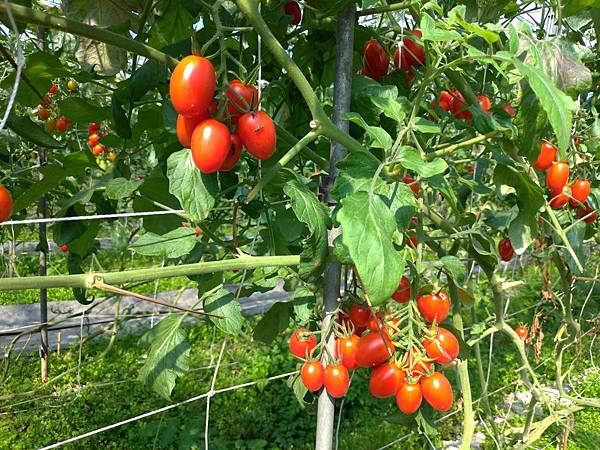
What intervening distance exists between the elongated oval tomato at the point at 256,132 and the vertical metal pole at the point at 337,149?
20 centimetres


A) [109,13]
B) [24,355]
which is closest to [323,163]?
[109,13]

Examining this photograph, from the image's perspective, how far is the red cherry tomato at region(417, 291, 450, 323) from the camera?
761mm

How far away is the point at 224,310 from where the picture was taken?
75cm

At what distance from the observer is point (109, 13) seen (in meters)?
0.91

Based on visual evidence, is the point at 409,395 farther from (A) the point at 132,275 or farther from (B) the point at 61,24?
(B) the point at 61,24

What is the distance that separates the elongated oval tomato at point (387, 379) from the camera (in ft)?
2.44

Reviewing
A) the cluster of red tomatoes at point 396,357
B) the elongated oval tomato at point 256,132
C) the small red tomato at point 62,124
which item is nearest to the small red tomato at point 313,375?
the cluster of red tomatoes at point 396,357

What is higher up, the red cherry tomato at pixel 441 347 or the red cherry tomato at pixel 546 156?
the red cherry tomato at pixel 546 156

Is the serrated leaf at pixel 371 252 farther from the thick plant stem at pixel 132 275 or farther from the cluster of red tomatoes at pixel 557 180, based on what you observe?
the cluster of red tomatoes at pixel 557 180

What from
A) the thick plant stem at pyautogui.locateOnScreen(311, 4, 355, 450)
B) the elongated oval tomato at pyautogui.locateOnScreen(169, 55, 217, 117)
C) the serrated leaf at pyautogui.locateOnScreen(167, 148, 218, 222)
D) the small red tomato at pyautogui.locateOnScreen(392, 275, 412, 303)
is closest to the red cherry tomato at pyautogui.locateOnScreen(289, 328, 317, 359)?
the thick plant stem at pyautogui.locateOnScreen(311, 4, 355, 450)

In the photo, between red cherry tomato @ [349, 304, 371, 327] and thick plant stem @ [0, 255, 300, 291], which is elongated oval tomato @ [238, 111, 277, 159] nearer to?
thick plant stem @ [0, 255, 300, 291]

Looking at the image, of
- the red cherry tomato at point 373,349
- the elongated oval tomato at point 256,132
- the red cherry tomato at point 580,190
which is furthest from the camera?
the red cherry tomato at point 580,190

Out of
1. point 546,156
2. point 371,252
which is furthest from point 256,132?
point 546,156

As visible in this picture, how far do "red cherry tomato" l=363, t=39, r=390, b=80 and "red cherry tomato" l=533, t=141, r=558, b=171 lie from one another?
413 millimetres
